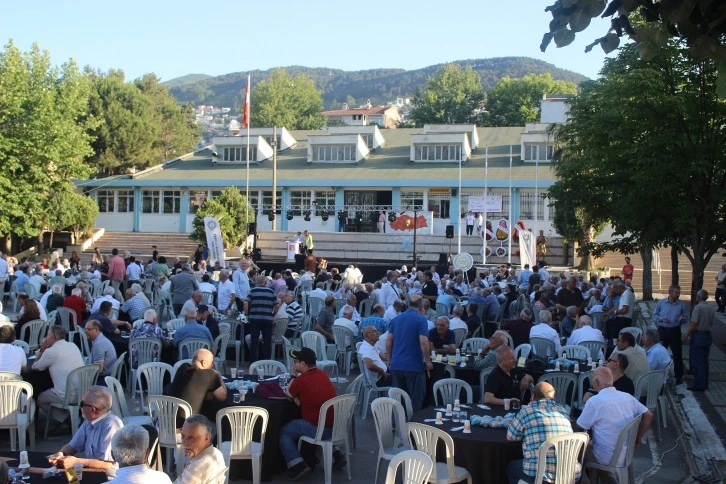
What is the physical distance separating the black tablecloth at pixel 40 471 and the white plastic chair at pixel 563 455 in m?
3.20

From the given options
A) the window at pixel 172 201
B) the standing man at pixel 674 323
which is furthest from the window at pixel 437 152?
Result: the standing man at pixel 674 323

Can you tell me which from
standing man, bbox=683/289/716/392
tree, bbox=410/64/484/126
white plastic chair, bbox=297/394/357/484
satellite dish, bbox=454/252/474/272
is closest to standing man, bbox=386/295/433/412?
white plastic chair, bbox=297/394/357/484

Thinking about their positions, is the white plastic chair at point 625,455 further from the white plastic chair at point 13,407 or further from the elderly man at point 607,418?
the white plastic chair at point 13,407

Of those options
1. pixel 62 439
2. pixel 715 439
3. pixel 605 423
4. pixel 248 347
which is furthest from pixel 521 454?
pixel 248 347

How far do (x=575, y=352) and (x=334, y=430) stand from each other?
5.26m

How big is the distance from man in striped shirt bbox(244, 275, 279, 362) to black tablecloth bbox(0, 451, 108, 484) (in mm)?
7856

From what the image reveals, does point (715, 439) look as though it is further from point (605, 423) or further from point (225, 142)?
point (225, 142)

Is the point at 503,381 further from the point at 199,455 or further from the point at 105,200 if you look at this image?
the point at 105,200

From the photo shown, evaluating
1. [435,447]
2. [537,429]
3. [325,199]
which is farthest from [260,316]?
[325,199]

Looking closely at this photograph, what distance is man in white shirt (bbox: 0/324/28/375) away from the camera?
30.0ft

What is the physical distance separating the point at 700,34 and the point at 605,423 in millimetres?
3960

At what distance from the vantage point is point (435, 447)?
6.97 metres

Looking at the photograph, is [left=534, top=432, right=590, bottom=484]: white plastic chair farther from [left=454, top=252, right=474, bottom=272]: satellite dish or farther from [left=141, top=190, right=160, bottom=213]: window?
[left=141, top=190, right=160, bottom=213]: window

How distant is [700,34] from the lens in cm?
443
